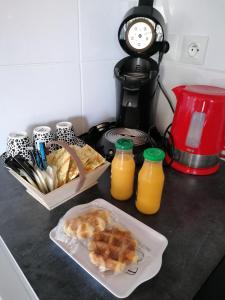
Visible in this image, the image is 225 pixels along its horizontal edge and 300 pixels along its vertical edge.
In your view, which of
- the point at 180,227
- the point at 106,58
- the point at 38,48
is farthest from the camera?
the point at 106,58

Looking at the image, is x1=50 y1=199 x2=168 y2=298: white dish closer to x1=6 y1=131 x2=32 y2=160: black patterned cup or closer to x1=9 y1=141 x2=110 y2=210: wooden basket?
x1=9 y1=141 x2=110 y2=210: wooden basket

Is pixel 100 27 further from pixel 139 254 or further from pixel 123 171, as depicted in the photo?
pixel 139 254

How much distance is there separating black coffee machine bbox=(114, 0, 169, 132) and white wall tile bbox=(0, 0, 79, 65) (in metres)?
0.17

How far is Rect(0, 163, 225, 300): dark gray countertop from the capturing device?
1.27 feet

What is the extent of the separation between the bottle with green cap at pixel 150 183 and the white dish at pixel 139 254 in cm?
6

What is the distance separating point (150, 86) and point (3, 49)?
1.48 feet

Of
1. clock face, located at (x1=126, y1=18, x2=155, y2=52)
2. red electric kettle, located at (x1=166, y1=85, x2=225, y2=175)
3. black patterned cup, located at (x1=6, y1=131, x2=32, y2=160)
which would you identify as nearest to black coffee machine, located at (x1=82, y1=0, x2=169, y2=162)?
clock face, located at (x1=126, y1=18, x2=155, y2=52)

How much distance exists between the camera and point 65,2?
27.0 inches

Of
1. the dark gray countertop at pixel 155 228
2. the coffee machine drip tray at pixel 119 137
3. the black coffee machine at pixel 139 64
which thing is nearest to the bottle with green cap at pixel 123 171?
the dark gray countertop at pixel 155 228

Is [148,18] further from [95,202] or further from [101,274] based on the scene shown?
[101,274]

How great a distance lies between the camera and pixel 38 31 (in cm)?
66

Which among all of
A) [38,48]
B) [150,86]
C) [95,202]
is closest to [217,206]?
[95,202]

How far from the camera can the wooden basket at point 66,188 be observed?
53 centimetres

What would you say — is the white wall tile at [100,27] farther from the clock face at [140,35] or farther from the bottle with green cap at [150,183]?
the bottle with green cap at [150,183]
